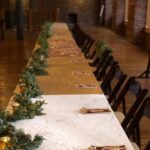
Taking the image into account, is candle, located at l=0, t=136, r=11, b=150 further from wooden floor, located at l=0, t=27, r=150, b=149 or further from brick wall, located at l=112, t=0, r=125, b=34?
brick wall, located at l=112, t=0, r=125, b=34

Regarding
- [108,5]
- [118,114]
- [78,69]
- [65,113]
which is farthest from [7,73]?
[108,5]

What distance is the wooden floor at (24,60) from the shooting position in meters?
6.41

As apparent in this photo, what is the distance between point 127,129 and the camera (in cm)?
294

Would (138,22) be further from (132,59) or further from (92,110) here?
(92,110)

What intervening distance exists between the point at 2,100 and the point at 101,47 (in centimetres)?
181

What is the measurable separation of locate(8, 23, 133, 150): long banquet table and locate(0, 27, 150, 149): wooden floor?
3.71ft

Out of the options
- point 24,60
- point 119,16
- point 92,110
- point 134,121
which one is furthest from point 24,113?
point 119,16

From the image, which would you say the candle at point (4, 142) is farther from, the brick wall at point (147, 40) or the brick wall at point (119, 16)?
the brick wall at point (119, 16)

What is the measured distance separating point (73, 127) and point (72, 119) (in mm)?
153

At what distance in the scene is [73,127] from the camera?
251 cm

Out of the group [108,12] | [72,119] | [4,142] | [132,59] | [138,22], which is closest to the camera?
[4,142]

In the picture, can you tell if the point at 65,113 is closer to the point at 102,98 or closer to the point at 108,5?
the point at 102,98

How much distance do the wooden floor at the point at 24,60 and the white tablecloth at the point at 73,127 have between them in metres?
1.57

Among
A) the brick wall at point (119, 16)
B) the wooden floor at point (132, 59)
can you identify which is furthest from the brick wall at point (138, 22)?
the brick wall at point (119, 16)
